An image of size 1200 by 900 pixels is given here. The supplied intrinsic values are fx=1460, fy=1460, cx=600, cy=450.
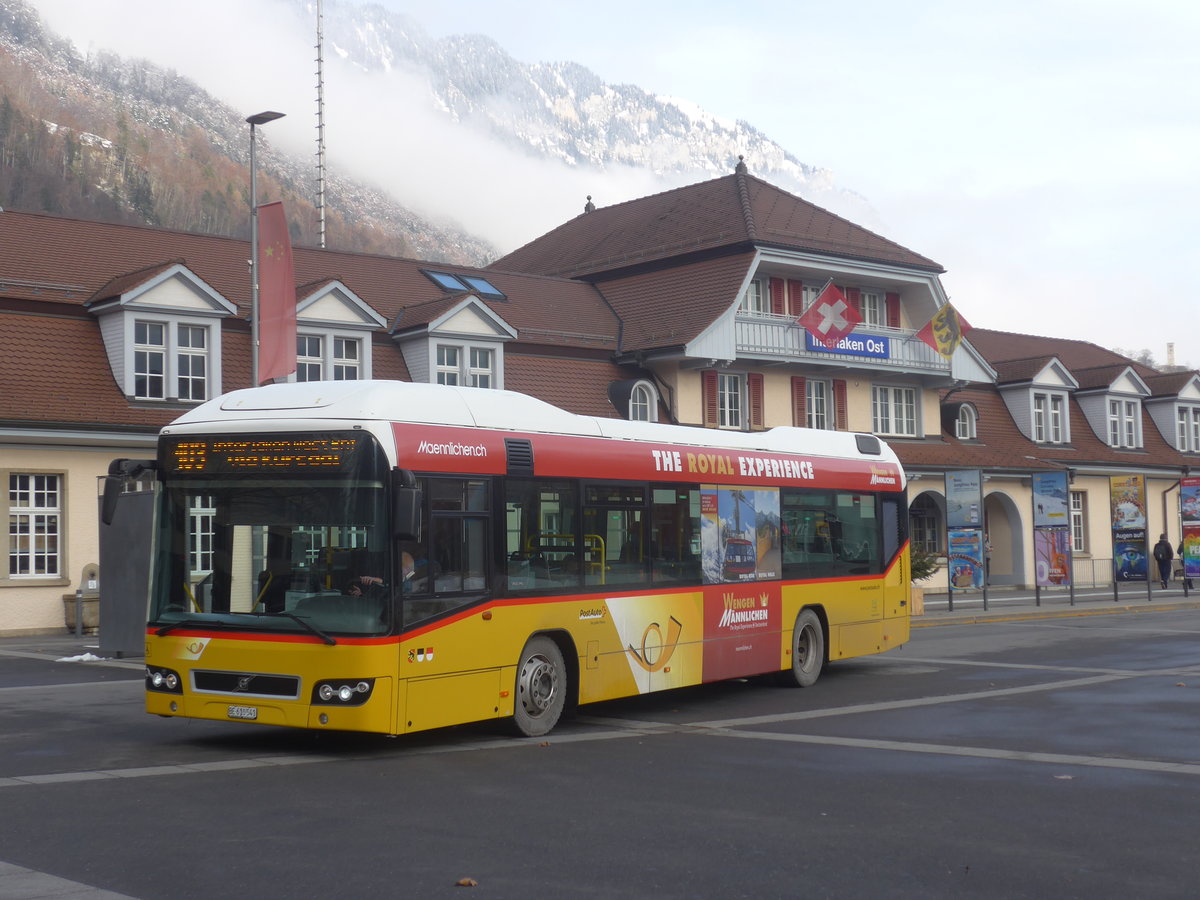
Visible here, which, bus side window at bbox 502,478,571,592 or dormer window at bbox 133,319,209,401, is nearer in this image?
bus side window at bbox 502,478,571,592

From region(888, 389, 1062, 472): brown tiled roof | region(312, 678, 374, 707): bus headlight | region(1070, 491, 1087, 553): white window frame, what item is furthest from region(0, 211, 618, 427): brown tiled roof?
region(1070, 491, 1087, 553): white window frame

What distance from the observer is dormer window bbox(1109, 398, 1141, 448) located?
175ft

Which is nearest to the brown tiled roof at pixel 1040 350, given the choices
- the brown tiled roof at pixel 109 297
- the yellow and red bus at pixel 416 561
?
the brown tiled roof at pixel 109 297

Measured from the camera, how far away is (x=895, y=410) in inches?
1752

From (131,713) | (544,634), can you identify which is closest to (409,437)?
(544,634)

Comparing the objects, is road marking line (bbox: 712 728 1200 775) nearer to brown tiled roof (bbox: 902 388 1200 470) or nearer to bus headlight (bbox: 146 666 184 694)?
bus headlight (bbox: 146 666 184 694)

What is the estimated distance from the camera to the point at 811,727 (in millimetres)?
13750

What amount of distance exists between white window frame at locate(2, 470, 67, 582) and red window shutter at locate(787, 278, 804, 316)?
21409mm

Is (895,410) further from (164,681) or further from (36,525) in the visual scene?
(164,681)

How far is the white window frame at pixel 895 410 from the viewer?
4391 centimetres

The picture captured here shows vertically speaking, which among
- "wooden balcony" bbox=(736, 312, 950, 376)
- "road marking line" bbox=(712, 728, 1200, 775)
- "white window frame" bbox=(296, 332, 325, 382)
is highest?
"wooden balcony" bbox=(736, 312, 950, 376)

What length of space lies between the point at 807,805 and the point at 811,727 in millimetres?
4357

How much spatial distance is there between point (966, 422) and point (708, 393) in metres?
12.3

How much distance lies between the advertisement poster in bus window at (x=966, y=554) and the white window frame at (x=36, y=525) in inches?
798
